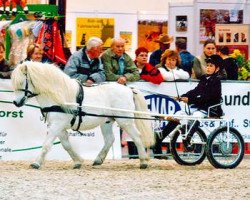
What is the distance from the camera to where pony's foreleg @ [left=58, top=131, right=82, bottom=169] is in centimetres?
1838

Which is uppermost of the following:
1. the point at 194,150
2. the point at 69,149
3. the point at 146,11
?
the point at 146,11

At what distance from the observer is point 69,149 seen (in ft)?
60.4

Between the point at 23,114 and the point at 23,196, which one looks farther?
the point at 23,114

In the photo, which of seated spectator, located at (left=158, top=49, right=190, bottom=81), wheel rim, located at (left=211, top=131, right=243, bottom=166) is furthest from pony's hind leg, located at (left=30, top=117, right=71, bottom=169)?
seated spectator, located at (left=158, top=49, right=190, bottom=81)

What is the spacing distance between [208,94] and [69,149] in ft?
7.48

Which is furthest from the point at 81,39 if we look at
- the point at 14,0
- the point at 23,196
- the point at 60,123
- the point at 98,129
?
the point at 23,196

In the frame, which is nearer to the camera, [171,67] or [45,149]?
[45,149]

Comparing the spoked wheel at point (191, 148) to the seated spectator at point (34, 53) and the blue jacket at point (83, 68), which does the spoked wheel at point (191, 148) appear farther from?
the seated spectator at point (34, 53)

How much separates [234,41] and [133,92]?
7.05 metres

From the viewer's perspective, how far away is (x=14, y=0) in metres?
21.9

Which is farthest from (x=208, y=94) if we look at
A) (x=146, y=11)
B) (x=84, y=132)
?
(x=146, y=11)

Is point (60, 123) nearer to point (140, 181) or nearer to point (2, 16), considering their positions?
point (140, 181)

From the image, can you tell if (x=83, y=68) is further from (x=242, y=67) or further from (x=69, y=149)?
(x=242, y=67)

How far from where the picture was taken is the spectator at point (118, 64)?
19875 millimetres
